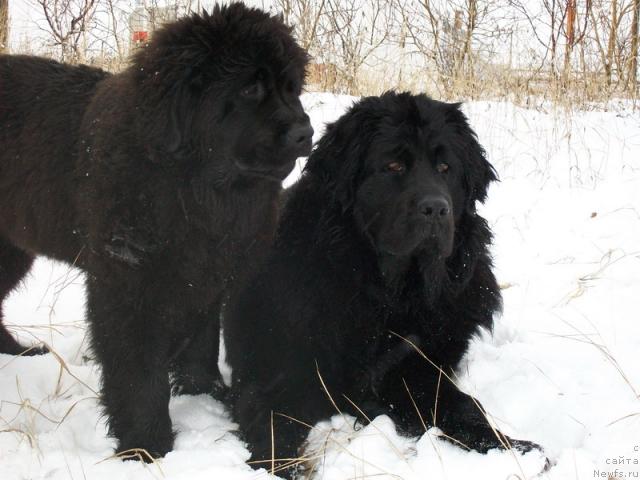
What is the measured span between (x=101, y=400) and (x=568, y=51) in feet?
20.3

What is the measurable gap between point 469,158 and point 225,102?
1104mm

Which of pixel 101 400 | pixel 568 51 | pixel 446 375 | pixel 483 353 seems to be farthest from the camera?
pixel 568 51

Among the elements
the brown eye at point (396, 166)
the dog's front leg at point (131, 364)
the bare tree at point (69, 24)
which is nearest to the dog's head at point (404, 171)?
the brown eye at point (396, 166)

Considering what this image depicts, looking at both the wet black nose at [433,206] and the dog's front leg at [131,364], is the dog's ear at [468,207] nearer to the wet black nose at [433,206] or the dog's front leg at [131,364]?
the wet black nose at [433,206]

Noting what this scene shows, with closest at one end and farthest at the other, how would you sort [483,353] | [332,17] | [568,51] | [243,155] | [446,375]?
[243,155] → [446,375] → [483,353] → [568,51] → [332,17]

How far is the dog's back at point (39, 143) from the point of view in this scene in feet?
8.41

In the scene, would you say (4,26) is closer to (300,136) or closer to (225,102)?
(225,102)

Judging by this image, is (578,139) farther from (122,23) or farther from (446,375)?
(122,23)

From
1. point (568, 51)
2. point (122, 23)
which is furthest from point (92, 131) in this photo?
point (568, 51)

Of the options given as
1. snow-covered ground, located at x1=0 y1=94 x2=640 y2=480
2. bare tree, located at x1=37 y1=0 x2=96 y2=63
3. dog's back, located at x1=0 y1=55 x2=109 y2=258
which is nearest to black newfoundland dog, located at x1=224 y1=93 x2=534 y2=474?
snow-covered ground, located at x1=0 y1=94 x2=640 y2=480

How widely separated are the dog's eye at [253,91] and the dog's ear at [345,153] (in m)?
0.57

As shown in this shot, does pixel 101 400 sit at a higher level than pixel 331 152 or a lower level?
lower

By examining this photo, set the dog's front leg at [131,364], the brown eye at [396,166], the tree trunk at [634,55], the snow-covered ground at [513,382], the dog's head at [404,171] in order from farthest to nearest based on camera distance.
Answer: the tree trunk at [634,55]
the brown eye at [396,166]
the dog's head at [404,171]
the dog's front leg at [131,364]
the snow-covered ground at [513,382]

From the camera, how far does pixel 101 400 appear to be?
7.87ft
